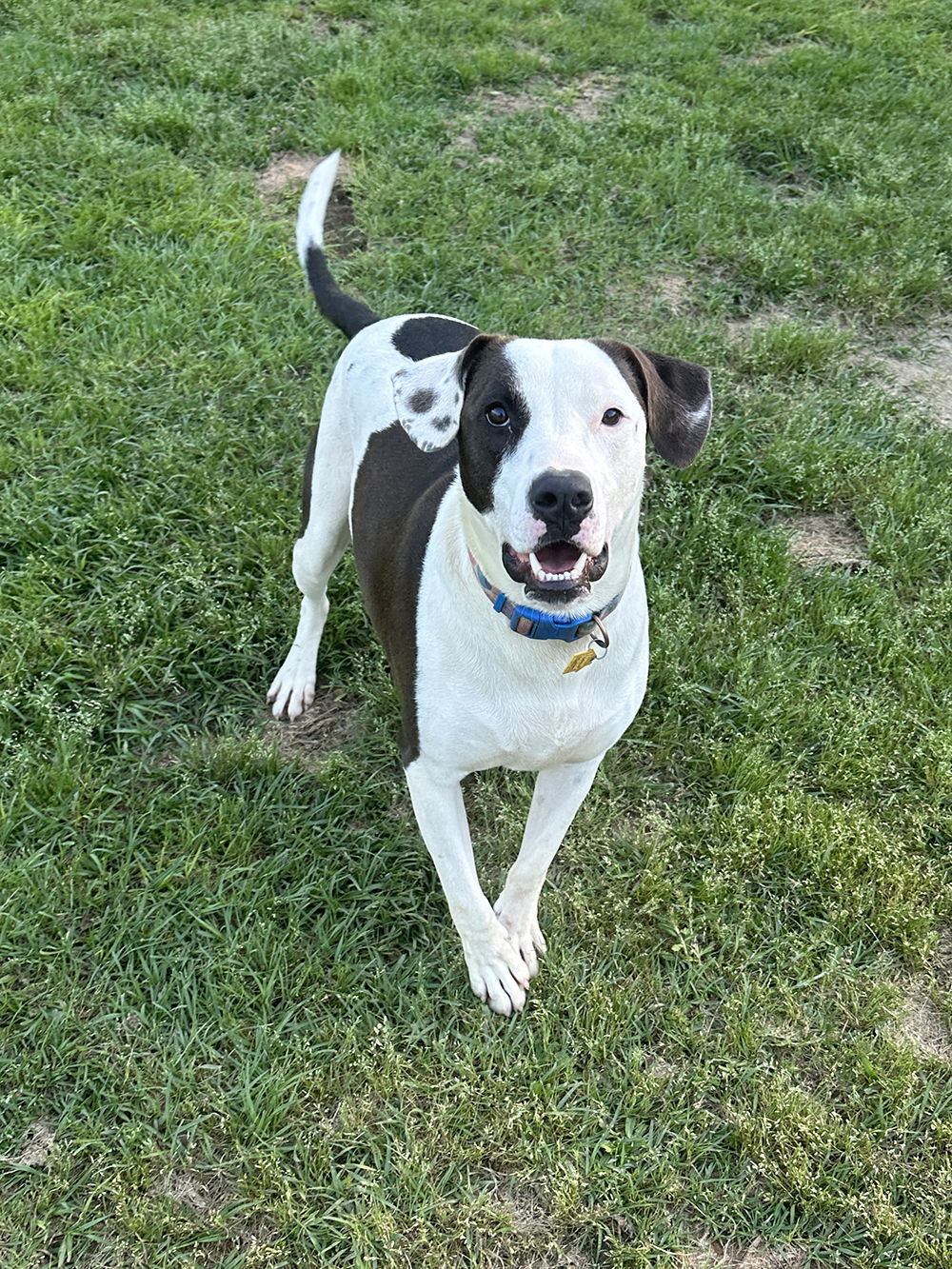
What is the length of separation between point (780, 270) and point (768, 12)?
11.4ft

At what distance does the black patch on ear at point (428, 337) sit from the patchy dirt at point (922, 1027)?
2.26 meters

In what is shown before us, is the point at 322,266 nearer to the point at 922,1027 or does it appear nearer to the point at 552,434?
the point at 552,434

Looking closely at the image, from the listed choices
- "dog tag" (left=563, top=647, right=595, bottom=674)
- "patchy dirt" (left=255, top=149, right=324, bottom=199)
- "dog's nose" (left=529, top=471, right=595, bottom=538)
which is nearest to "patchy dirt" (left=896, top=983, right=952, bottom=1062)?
"dog tag" (left=563, top=647, right=595, bottom=674)

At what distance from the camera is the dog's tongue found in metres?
2.21

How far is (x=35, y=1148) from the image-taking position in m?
2.56

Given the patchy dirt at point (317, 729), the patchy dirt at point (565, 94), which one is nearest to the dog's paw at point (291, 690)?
the patchy dirt at point (317, 729)

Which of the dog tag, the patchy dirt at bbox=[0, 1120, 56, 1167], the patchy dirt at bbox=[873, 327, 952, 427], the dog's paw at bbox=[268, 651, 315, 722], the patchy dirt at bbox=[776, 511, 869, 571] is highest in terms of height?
the dog tag

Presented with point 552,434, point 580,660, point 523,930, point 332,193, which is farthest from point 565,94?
point 523,930

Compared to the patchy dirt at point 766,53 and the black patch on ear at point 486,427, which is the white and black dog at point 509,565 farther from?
the patchy dirt at point 766,53

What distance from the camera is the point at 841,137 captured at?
249 inches

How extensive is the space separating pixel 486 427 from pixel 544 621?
445 millimetres

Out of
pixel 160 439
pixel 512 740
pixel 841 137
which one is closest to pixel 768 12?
pixel 841 137

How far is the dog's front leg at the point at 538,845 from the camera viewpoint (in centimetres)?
279

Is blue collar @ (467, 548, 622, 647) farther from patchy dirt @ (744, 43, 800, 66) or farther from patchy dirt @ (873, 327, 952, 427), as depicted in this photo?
patchy dirt @ (744, 43, 800, 66)
